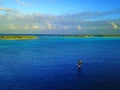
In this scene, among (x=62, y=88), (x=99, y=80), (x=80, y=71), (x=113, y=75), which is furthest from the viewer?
(x=80, y=71)

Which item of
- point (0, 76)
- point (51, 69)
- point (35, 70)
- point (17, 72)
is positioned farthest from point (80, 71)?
point (0, 76)

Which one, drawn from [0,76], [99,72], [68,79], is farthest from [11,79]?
[99,72]

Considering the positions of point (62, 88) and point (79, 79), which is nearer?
point (62, 88)

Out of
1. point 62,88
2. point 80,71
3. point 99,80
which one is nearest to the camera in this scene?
point 62,88

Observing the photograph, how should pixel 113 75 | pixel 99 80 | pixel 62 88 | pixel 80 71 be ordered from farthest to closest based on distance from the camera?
pixel 80 71 < pixel 113 75 < pixel 99 80 < pixel 62 88

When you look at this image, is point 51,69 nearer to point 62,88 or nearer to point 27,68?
point 27,68

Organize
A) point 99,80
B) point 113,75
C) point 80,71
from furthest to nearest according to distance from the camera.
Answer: point 80,71, point 113,75, point 99,80

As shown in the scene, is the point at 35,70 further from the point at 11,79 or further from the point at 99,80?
the point at 99,80

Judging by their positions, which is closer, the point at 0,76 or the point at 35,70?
the point at 0,76
